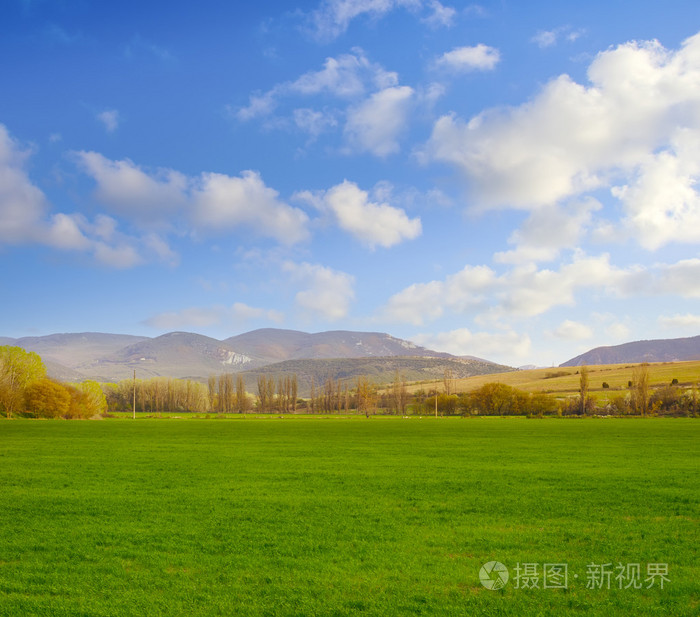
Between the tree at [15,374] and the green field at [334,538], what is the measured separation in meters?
81.4

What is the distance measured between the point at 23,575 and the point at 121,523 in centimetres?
407

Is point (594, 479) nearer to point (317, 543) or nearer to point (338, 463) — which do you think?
point (338, 463)

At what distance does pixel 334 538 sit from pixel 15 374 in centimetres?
10554

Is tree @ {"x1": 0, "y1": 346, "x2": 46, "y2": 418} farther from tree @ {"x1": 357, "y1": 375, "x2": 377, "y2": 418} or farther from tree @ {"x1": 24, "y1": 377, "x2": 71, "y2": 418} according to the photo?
tree @ {"x1": 357, "y1": 375, "x2": 377, "y2": 418}

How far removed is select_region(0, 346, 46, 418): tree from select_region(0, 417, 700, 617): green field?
81.4 m

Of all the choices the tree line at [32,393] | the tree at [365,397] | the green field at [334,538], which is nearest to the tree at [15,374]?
the tree line at [32,393]

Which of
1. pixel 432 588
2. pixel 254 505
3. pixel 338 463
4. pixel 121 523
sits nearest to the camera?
pixel 432 588

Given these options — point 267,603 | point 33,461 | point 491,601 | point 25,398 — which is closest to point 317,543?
point 267,603

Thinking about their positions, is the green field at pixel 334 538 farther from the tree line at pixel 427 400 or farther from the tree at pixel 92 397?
the tree at pixel 92 397

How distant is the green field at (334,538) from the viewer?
8.52m

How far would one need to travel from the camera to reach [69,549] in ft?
37.2

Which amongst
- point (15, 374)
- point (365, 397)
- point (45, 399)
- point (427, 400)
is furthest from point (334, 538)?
point (365, 397)

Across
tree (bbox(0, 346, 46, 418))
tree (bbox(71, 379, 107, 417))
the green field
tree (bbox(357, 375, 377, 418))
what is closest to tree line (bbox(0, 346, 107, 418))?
tree (bbox(0, 346, 46, 418))

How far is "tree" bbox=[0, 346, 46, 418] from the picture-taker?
9250cm
